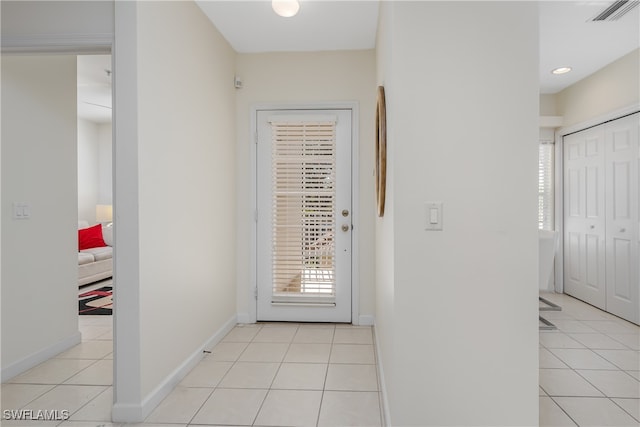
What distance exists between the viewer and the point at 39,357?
2.64 m

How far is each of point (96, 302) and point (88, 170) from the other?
3718 mm

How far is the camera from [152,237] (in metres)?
2.10

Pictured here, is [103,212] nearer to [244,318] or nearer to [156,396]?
[244,318]

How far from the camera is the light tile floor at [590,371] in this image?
201cm

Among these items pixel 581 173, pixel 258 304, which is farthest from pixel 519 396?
pixel 581 173

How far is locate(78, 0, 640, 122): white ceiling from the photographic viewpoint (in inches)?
109

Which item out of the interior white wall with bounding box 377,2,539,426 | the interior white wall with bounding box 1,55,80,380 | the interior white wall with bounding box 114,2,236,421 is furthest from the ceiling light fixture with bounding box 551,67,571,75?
the interior white wall with bounding box 1,55,80,380

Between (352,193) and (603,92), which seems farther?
(603,92)

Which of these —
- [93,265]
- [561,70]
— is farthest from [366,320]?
[93,265]

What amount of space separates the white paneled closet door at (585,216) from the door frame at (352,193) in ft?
8.75

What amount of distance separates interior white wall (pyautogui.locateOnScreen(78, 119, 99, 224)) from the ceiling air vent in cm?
751

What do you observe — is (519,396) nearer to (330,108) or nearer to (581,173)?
(330,108)

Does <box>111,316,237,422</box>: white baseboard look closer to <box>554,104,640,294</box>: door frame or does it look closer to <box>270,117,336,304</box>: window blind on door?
<box>270,117,336,304</box>: window blind on door

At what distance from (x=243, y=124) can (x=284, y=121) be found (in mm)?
404
